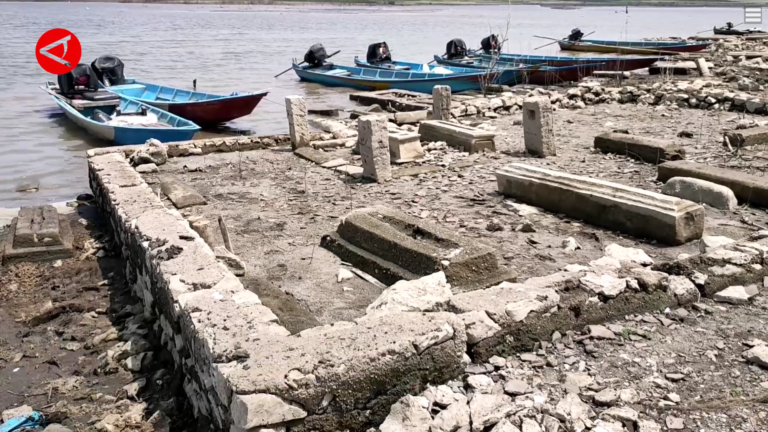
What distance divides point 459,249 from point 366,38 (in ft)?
130

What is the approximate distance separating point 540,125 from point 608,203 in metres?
2.92

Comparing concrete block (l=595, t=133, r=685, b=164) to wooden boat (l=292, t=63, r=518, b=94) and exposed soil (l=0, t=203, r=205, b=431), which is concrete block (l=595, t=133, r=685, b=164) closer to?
exposed soil (l=0, t=203, r=205, b=431)

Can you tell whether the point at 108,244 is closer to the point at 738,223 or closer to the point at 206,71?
the point at 738,223

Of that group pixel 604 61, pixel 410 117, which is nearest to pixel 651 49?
pixel 604 61

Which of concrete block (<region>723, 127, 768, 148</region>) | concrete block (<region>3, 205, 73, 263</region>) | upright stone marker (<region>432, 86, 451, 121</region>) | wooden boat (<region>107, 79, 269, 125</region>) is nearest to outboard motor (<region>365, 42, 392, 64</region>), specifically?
wooden boat (<region>107, 79, 269, 125</region>)

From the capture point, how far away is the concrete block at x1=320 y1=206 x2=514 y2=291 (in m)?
4.87

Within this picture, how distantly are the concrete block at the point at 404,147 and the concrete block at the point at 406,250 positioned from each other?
2.74m

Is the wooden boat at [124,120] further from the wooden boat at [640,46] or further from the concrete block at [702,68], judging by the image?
the wooden boat at [640,46]

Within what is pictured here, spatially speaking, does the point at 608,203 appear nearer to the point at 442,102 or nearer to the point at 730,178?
the point at 730,178

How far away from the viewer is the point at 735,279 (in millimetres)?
4586

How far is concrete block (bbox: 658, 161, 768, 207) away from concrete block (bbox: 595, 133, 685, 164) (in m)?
0.79

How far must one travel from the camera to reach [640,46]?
90.4ft

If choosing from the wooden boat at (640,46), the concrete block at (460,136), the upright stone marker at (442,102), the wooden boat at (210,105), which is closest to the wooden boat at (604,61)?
the wooden boat at (640,46)

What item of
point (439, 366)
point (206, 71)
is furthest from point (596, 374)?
point (206, 71)
